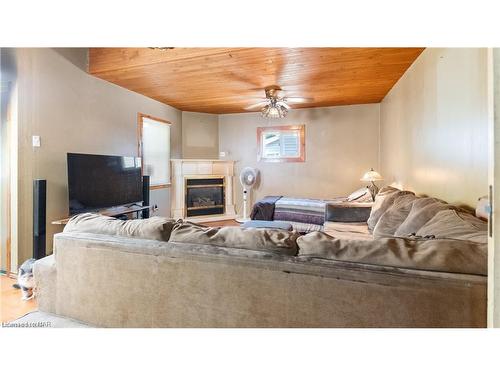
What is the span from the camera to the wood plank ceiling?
9.21 ft

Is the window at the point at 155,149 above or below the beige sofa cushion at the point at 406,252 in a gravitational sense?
above

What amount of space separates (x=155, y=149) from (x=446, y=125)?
4.41m

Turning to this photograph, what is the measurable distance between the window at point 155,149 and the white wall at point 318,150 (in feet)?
4.80

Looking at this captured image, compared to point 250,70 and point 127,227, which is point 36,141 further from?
point 250,70

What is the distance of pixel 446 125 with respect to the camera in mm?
2006

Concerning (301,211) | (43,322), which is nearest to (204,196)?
(301,211)

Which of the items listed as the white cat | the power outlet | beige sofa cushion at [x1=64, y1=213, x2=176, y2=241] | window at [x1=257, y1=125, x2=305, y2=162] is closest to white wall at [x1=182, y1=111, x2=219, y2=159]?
window at [x1=257, y1=125, x2=305, y2=162]

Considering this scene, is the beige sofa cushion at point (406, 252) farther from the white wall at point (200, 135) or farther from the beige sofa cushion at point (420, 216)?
the white wall at point (200, 135)

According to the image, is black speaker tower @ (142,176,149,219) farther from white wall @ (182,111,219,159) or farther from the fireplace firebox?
white wall @ (182,111,219,159)

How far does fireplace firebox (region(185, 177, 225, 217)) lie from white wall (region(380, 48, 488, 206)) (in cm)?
368

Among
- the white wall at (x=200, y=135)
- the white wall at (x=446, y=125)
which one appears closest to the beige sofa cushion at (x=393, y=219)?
the white wall at (x=446, y=125)

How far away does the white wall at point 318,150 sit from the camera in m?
5.12
